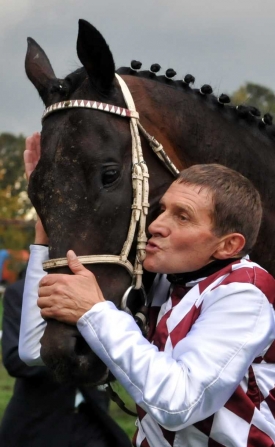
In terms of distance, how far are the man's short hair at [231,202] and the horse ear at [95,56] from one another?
697mm

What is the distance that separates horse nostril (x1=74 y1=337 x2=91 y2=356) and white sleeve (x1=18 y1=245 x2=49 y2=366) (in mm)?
481

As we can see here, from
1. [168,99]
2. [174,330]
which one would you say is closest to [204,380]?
[174,330]

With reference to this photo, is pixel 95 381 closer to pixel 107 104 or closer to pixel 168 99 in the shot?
pixel 107 104

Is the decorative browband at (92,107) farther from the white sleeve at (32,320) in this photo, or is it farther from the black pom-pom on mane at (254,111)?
the black pom-pom on mane at (254,111)

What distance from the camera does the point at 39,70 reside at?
3309 millimetres

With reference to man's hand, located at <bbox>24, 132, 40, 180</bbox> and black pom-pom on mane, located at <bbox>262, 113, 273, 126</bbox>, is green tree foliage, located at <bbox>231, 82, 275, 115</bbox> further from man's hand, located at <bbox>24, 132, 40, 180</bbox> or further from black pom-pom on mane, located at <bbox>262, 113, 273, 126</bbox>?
man's hand, located at <bbox>24, 132, 40, 180</bbox>

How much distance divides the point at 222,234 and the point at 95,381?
0.69 metres

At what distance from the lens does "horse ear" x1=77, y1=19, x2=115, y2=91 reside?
2793 mm

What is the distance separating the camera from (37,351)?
9.51 feet

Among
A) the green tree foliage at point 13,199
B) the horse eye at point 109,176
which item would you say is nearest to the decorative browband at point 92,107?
the horse eye at point 109,176

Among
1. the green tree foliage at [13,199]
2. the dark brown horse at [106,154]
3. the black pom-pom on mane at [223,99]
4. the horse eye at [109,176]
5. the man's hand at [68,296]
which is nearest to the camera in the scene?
the man's hand at [68,296]

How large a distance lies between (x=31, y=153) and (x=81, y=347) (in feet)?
3.96

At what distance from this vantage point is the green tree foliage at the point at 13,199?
45.2m

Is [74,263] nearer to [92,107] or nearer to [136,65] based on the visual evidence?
[92,107]
